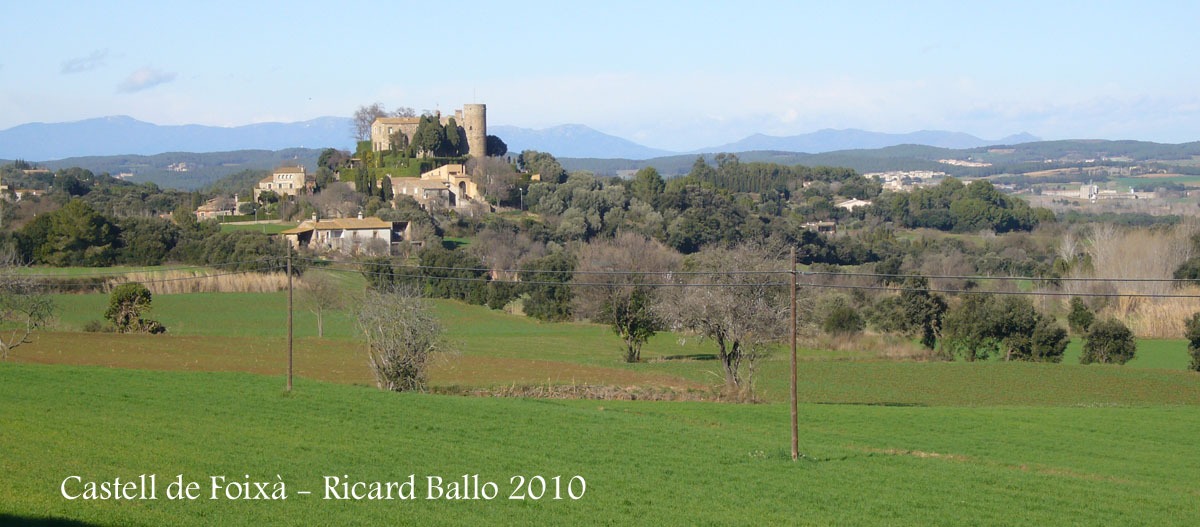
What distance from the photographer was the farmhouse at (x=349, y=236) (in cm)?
6994

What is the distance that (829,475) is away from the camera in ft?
52.6

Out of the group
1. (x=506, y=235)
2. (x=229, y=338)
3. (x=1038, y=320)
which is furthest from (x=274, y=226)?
(x=1038, y=320)

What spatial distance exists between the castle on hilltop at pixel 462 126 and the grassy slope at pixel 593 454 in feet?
277

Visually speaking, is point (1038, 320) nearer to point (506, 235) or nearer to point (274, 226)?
point (506, 235)

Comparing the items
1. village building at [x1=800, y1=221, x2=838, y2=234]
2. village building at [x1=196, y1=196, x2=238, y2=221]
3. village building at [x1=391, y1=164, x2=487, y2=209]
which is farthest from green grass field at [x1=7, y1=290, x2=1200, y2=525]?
village building at [x1=800, y1=221, x2=838, y2=234]

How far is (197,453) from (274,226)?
2700 inches

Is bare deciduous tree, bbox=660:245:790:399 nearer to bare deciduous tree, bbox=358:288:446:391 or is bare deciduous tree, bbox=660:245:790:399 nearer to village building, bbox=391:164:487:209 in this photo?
bare deciduous tree, bbox=358:288:446:391

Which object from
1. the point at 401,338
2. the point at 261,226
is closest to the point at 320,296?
the point at 401,338

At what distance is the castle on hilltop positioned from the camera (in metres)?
108

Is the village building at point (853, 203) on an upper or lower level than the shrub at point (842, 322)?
upper

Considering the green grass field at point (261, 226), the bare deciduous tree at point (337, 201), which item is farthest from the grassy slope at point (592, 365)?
the bare deciduous tree at point (337, 201)

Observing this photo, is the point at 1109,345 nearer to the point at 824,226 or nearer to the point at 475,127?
the point at 824,226

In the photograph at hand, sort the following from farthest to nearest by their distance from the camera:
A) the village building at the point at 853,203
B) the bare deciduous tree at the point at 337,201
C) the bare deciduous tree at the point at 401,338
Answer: the village building at the point at 853,203, the bare deciduous tree at the point at 337,201, the bare deciduous tree at the point at 401,338

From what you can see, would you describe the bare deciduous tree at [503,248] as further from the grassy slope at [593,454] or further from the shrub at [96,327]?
the grassy slope at [593,454]
